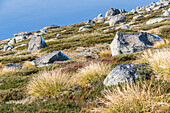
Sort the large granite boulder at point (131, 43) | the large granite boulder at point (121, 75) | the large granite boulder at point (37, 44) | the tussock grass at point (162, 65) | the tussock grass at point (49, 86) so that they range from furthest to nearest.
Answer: the large granite boulder at point (37, 44) < the large granite boulder at point (131, 43) < the tussock grass at point (49, 86) < the large granite boulder at point (121, 75) < the tussock grass at point (162, 65)

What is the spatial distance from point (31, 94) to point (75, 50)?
18.6 metres

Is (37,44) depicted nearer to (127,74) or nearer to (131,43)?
(131,43)

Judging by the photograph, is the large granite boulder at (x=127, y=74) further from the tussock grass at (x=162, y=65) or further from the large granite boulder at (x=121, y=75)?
the tussock grass at (x=162, y=65)

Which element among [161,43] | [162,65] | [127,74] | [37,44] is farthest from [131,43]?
[37,44]

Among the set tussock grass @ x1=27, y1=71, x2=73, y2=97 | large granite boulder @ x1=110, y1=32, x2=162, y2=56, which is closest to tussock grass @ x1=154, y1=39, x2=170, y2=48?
large granite boulder @ x1=110, y1=32, x2=162, y2=56

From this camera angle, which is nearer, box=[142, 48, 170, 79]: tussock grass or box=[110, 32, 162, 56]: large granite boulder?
box=[142, 48, 170, 79]: tussock grass

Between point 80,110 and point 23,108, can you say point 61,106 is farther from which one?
point 23,108

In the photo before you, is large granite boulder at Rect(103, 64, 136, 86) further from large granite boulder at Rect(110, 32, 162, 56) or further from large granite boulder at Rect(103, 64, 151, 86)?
large granite boulder at Rect(110, 32, 162, 56)

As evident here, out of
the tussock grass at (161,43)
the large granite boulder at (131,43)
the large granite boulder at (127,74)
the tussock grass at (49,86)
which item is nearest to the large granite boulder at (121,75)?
the large granite boulder at (127,74)

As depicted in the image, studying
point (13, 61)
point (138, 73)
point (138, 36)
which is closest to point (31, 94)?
point (138, 73)

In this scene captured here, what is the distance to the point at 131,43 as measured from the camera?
1875 cm

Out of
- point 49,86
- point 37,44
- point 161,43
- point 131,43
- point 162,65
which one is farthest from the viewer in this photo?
point 37,44

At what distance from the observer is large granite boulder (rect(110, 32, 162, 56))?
60.1ft

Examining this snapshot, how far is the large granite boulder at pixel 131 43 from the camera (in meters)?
18.3
